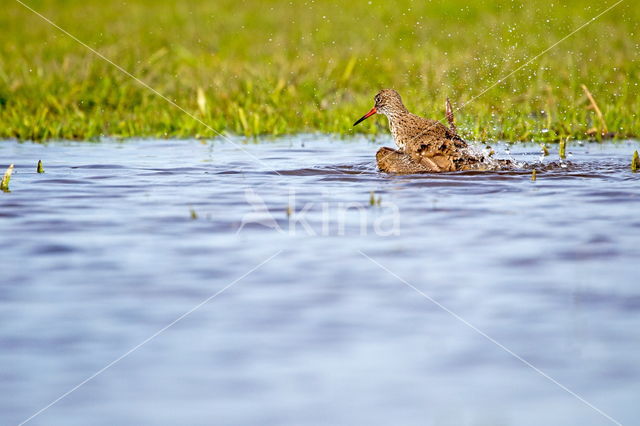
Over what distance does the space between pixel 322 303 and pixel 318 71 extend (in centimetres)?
1049

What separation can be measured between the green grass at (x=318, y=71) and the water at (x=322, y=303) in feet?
12.2

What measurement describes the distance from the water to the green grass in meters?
3.71

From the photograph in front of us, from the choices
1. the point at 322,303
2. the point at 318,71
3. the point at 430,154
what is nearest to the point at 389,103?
the point at 430,154

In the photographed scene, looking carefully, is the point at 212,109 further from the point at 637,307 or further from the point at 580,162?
the point at 637,307

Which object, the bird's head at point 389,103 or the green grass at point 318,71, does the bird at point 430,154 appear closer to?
the bird's head at point 389,103

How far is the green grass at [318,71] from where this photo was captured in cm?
1161

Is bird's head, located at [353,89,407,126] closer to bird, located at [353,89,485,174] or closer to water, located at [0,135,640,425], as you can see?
bird, located at [353,89,485,174]

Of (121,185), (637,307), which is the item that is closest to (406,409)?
(637,307)

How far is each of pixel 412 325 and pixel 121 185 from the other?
14.0ft

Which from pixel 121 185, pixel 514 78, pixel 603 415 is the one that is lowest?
pixel 603 415

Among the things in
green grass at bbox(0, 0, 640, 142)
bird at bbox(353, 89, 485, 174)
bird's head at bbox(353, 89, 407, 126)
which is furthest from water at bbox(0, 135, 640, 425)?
green grass at bbox(0, 0, 640, 142)

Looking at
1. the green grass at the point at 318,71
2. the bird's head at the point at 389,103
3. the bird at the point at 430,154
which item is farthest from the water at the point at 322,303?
the green grass at the point at 318,71

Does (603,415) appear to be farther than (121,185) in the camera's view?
No

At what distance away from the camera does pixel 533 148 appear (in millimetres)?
10234
